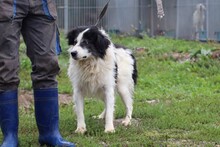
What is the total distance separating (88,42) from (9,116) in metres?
1.59

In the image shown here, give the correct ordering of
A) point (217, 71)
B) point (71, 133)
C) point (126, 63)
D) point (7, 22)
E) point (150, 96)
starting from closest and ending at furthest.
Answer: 1. point (7, 22)
2. point (71, 133)
3. point (126, 63)
4. point (150, 96)
5. point (217, 71)

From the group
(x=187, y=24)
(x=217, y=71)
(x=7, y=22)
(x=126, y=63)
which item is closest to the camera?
(x=7, y=22)

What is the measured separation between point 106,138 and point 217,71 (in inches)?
203

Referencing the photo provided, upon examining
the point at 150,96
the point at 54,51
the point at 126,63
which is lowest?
the point at 150,96

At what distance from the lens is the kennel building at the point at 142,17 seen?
1620 centimetres

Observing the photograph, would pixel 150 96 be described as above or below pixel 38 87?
below

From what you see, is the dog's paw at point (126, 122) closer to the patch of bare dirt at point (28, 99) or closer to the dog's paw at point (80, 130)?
the dog's paw at point (80, 130)

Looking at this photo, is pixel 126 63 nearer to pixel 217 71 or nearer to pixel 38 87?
pixel 38 87

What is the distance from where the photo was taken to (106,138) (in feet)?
15.9

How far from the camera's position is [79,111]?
543 centimetres

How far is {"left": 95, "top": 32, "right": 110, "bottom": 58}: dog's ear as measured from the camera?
545 cm

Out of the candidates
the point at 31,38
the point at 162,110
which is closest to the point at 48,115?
the point at 31,38

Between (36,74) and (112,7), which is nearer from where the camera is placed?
(36,74)

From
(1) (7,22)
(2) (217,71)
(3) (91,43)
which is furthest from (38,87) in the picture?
(2) (217,71)
